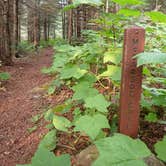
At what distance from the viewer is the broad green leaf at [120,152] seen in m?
1.68

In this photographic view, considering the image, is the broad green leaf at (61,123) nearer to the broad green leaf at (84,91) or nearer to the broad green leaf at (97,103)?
the broad green leaf at (84,91)

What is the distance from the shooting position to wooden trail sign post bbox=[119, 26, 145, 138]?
8.08 feet

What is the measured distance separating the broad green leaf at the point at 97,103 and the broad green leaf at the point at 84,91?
0.59 feet

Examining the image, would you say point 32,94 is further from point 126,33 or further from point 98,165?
point 98,165

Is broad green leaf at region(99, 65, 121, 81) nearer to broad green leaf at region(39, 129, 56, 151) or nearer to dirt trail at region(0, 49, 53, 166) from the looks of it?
broad green leaf at region(39, 129, 56, 151)

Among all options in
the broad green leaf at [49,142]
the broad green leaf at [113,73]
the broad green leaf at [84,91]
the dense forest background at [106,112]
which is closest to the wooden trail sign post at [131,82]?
the dense forest background at [106,112]

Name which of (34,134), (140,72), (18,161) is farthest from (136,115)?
(34,134)

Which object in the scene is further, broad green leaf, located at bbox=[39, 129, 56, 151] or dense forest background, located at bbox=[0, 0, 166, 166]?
broad green leaf, located at bbox=[39, 129, 56, 151]

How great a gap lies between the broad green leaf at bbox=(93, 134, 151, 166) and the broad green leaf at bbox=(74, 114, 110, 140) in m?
0.56

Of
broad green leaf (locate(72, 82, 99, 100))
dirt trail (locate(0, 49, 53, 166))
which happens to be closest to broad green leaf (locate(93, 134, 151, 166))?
broad green leaf (locate(72, 82, 99, 100))

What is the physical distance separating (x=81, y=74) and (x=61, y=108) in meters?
0.68

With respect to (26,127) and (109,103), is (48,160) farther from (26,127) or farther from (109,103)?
(26,127)

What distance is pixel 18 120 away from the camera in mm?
4992

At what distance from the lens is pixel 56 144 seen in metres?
3.27
